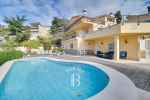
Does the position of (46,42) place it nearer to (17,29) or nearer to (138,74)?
(17,29)

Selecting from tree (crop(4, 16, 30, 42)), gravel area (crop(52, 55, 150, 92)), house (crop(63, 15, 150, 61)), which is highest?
tree (crop(4, 16, 30, 42))

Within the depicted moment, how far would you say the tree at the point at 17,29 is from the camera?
49094 millimetres

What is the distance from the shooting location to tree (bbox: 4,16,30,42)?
161ft

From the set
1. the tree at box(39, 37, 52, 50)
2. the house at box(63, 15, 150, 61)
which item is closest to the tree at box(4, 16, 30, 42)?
the tree at box(39, 37, 52, 50)

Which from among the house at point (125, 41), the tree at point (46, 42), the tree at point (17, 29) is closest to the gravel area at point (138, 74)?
the house at point (125, 41)

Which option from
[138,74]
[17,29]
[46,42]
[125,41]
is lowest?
[138,74]

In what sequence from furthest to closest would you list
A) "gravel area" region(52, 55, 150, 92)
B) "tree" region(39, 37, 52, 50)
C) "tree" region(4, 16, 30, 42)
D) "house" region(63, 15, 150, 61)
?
"tree" region(4, 16, 30, 42), "tree" region(39, 37, 52, 50), "house" region(63, 15, 150, 61), "gravel area" region(52, 55, 150, 92)

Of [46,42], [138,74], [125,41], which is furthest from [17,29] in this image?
[138,74]

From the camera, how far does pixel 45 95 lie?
8.93m

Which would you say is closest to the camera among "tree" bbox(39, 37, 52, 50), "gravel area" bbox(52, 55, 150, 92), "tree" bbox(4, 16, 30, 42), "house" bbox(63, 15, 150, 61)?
"gravel area" bbox(52, 55, 150, 92)

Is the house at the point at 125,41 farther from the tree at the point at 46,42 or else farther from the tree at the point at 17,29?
the tree at the point at 17,29

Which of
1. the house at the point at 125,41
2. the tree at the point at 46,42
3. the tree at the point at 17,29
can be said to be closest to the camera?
the house at the point at 125,41

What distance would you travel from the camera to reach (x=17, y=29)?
4928 centimetres

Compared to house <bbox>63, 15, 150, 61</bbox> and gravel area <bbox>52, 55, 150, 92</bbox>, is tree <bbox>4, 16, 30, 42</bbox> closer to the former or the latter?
house <bbox>63, 15, 150, 61</bbox>
